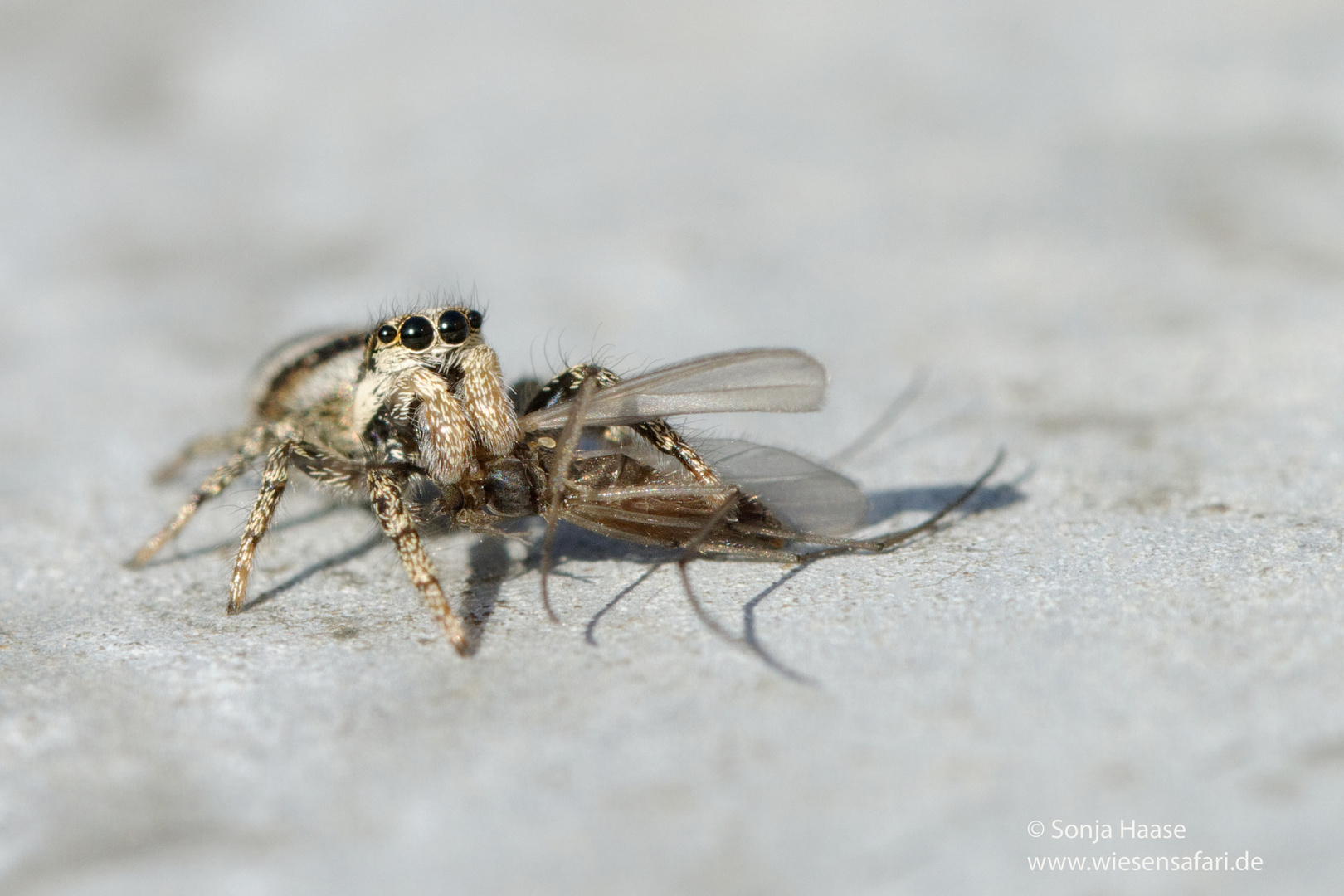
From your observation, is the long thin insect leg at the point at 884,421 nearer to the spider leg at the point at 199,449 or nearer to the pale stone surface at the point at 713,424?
the pale stone surface at the point at 713,424

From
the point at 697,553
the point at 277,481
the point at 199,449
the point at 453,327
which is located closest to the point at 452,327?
the point at 453,327

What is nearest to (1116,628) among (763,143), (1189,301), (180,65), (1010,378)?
(1010,378)

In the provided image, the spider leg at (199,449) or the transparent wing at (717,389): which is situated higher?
the transparent wing at (717,389)

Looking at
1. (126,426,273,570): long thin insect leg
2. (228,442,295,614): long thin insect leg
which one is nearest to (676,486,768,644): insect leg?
(228,442,295,614): long thin insect leg

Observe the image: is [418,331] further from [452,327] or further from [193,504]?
[193,504]

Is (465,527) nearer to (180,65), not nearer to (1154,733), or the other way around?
(1154,733)

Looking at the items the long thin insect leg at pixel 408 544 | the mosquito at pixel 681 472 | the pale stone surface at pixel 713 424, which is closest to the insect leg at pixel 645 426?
the mosquito at pixel 681 472

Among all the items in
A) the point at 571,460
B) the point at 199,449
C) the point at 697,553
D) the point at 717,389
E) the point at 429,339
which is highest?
the point at 429,339
